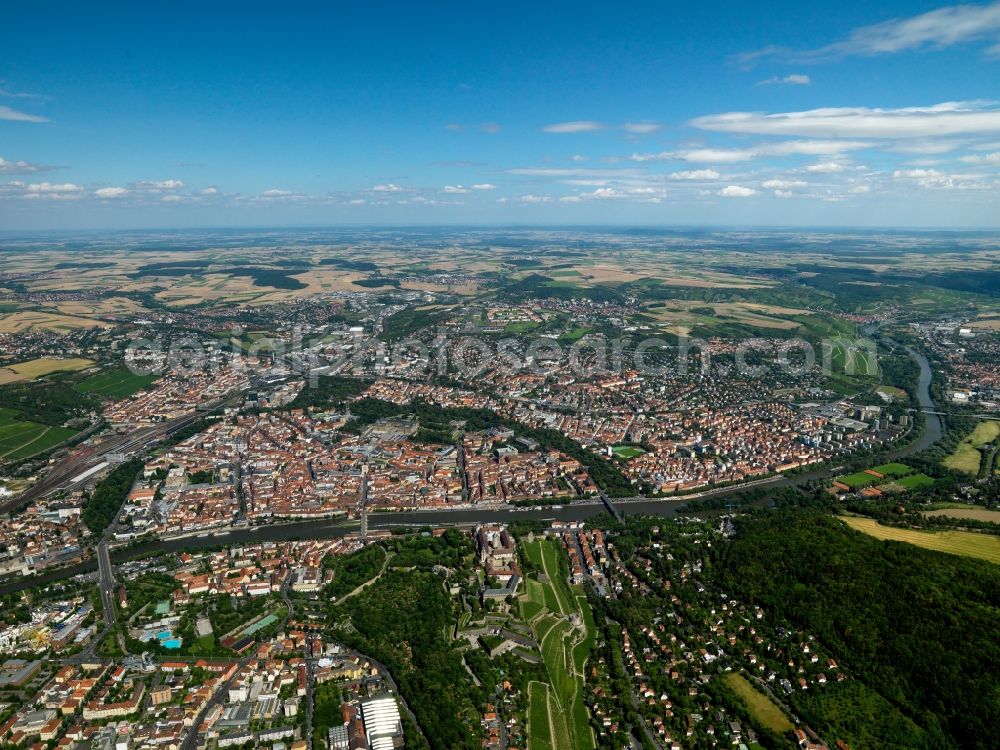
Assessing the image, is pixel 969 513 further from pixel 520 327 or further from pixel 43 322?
pixel 43 322

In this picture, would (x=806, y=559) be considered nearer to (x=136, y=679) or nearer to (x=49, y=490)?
(x=136, y=679)

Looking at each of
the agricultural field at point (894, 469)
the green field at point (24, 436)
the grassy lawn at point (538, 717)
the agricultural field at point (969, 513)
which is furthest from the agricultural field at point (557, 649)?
the green field at point (24, 436)

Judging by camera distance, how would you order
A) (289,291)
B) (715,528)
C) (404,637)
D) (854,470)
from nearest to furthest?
(404,637)
(715,528)
(854,470)
(289,291)

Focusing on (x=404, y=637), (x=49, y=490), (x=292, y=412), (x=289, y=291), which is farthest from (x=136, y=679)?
(x=289, y=291)

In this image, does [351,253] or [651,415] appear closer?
[651,415]

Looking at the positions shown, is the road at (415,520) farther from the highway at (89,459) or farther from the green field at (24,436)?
the green field at (24,436)

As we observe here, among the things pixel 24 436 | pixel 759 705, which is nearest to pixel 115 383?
pixel 24 436

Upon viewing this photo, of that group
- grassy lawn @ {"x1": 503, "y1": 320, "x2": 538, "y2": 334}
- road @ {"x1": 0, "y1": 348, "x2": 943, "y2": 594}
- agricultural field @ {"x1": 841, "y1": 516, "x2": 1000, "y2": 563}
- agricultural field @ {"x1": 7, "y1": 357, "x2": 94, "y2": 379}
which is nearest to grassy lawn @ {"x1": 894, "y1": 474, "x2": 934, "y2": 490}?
road @ {"x1": 0, "y1": 348, "x2": 943, "y2": 594}
